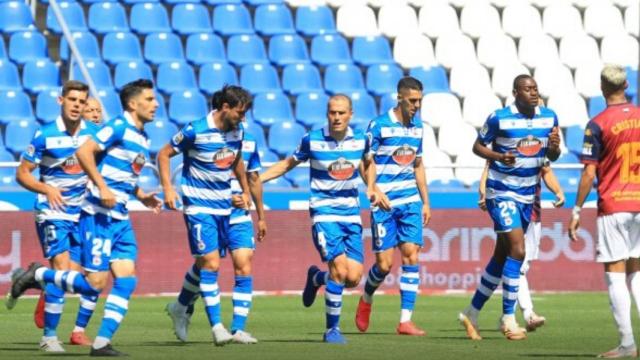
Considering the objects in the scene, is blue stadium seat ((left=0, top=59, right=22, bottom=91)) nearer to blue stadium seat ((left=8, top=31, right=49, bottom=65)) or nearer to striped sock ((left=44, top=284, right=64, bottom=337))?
blue stadium seat ((left=8, top=31, right=49, bottom=65))

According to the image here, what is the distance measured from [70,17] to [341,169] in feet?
40.9

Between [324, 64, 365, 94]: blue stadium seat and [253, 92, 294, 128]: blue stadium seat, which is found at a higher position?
[324, 64, 365, 94]: blue stadium seat

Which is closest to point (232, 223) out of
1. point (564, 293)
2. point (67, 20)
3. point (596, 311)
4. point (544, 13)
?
point (596, 311)

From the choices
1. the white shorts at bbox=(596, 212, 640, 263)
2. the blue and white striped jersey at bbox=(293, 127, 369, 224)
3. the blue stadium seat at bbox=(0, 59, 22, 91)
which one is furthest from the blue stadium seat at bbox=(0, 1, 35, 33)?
the white shorts at bbox=(596, 212, 640, 263)

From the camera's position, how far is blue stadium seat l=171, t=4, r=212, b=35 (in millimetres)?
25047

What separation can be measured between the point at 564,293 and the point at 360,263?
861 centimetres

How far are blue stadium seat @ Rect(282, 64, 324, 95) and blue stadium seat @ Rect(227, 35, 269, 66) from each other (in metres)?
0.45

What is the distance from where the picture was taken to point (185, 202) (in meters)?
12.7

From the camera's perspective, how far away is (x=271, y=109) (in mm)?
23984

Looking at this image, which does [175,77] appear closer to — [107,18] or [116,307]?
A: [107,18]

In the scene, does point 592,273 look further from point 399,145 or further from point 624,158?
point 624,158

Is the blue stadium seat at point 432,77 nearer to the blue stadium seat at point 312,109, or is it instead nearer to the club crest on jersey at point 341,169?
the blue stadium seat at point 312,109

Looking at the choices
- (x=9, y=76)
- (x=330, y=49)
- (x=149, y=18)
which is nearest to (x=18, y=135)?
(x=9, y=76)

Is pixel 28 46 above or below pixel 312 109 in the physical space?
above
